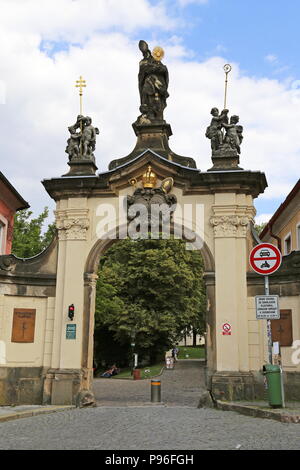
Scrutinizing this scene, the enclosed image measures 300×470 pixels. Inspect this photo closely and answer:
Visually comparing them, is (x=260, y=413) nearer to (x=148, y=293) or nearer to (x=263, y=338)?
(x=263, y=338)

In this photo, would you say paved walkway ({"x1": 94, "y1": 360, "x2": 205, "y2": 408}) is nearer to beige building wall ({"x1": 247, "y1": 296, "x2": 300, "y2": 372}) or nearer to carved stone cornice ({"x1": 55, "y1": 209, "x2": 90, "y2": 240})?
beige building wall ({"x1": 247, "y1": 296, "x2": 300, "y2": 372})

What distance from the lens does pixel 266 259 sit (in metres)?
11.1

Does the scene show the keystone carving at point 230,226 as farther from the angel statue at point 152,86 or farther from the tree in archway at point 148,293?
the tree in archway at point 148,293

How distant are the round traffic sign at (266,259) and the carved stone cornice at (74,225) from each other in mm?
6633

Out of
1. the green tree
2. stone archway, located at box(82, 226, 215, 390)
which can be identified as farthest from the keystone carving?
the green tree

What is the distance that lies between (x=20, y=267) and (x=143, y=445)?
31.7 ft

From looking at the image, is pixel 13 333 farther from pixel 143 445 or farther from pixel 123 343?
pixel 123 343

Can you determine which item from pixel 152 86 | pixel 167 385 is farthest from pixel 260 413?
pixel 167 385

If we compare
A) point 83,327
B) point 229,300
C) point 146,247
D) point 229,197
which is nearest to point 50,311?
point 83,327

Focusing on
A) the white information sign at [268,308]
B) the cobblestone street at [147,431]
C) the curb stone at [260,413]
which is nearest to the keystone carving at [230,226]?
→ the white information sign at [268,308]

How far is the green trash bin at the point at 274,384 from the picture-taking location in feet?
34.7

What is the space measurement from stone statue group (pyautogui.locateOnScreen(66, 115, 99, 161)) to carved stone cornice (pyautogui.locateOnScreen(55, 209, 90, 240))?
1.93 m

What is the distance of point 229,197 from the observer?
15.8 m

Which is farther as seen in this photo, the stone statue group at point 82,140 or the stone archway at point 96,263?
the stone statue group at point 82,140
